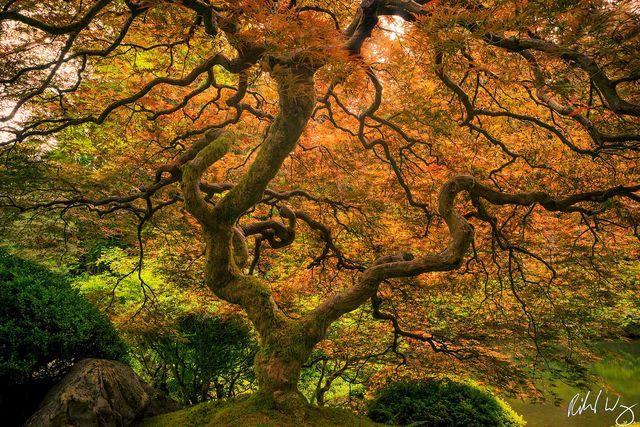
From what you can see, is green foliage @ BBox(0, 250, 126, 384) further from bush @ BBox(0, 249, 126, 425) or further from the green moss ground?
the green moss ground

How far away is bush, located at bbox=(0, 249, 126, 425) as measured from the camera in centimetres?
258

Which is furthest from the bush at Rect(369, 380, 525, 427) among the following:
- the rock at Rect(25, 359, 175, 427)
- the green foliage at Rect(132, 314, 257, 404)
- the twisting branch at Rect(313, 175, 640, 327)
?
the rock at Rect(25, 359, 175, 427)

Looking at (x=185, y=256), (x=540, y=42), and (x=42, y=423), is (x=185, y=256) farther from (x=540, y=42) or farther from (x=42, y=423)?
(x=540, y=42)

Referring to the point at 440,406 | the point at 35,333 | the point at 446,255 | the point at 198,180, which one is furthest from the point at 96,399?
the point at 440,406

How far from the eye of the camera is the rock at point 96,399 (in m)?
2.50

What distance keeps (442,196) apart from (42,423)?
9.79 ft

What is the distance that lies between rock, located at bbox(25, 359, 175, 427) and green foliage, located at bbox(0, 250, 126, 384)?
18 cm

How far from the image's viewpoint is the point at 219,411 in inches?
104

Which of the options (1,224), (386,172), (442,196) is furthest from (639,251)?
(1,224)

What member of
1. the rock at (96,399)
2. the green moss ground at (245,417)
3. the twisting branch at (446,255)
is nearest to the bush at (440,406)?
the green moss ground at (245,417)

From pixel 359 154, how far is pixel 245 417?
147 inches

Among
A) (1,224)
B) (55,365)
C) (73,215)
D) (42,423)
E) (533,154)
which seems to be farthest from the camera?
(73,215)

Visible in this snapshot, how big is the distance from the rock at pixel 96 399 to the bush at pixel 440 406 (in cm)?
277

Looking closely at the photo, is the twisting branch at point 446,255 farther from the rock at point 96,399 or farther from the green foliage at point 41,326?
the green foliage at point 41,326
